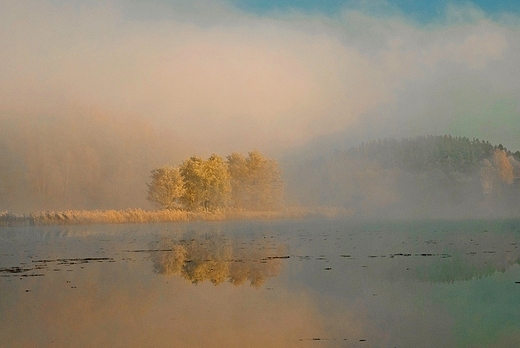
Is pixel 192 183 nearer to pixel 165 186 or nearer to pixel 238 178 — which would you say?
pixel 165 186

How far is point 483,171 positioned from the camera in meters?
116

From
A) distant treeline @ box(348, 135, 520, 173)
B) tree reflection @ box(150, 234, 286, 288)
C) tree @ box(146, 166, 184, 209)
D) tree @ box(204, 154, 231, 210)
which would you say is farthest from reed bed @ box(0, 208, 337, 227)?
distant treeline @ box(348, 135, 520, 173)

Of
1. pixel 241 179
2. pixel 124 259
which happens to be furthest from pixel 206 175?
pixel 124 259

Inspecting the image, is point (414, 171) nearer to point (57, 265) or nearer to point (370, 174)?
point (370, 174)

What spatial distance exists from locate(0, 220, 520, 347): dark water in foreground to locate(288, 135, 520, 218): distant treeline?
80.1 meters

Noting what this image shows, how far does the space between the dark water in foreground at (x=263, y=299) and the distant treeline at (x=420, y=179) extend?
80096 mm

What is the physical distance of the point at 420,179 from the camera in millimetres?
118062

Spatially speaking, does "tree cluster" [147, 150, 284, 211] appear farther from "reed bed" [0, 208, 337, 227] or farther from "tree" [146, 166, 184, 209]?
"reed bed" [0, 208, 337, 227]

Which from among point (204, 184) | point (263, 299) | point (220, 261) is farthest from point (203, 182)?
point (263, 299)

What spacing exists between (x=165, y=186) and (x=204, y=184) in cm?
497

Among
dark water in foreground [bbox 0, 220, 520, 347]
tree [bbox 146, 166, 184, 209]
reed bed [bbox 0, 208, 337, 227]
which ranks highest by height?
tree [bbox 146, 166, 184, 209]

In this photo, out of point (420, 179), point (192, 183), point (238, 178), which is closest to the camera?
point (192, 183)

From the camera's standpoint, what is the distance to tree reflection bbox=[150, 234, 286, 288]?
16375mm

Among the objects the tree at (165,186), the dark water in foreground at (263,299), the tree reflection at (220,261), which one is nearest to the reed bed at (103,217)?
the tree at (165,186)
